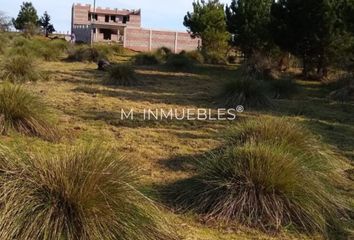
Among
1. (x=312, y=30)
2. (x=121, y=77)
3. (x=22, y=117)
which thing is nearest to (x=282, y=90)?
(x=121, y=77)

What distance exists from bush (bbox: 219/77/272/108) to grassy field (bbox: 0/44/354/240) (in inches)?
9.4

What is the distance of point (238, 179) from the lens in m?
4.71

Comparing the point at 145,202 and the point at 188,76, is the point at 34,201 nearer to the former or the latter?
the point at 145,202

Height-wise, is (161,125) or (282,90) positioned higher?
(282,90)

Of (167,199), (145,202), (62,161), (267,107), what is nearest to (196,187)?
(167,199)

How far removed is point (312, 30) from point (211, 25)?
45.4 feet

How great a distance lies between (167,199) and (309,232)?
1273mm

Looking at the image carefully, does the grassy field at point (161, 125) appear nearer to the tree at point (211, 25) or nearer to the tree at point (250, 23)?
the tree at point (250, 23)

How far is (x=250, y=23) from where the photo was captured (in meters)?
24.0

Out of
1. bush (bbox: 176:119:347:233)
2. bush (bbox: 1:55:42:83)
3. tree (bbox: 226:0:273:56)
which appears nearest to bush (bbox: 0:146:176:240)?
bush (bbox: 176:119:347:233)

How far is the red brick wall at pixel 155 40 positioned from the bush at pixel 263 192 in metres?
48.7

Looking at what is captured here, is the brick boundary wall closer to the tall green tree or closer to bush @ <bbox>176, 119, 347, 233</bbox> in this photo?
the tall green tree

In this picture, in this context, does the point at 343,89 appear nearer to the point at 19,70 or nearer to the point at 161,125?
the point at 161,125

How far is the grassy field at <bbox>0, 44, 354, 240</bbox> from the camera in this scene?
529 cm
